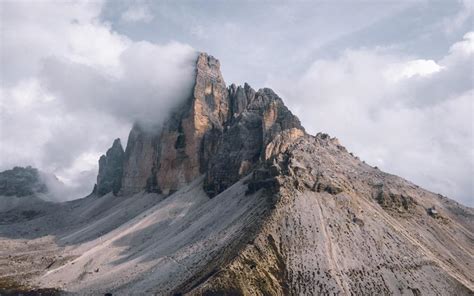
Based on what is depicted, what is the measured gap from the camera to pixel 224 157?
155 metres

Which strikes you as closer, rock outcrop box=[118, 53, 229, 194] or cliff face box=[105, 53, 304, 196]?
cliff face box=[105, 53, 304, 196]

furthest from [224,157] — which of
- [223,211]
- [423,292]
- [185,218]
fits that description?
[423,292]

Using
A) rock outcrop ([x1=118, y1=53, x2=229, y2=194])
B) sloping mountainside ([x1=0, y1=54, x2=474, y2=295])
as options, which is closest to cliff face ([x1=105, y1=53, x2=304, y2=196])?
rock outcrop ([x1=118, y1=53, x2=229, y2=194])

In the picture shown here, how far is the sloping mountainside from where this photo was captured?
82500 millimetres

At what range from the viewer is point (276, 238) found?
89750 mm

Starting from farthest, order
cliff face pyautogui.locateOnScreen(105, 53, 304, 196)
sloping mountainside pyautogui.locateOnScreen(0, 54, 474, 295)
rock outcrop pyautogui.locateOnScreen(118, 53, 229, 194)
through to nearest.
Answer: rock outcrop pyautogui.locateOnScreen(118, 53, 229, 194), cliff face pyautogui.locateOnScreen(105, 53, 304, 196), sloping mountainside pyautogui.locateOnScreen(0, 54, 474, 295)

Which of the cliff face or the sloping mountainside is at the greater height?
the cliff face

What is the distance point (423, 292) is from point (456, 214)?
42.0m

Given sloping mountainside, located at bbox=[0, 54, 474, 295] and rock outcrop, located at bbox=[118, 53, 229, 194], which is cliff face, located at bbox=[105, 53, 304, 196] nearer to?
rock outcrop, located at bbox=[118, 53, 229, 194]

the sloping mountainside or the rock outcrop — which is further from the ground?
the rock outcrop

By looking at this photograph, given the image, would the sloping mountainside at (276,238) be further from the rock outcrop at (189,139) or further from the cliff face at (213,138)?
the rock outcrop at (189,139)

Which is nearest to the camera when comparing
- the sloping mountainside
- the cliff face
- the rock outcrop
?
the sloping mountainside

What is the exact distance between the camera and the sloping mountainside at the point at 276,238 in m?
82.5

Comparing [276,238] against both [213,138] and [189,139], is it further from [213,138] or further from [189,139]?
[189,139]
